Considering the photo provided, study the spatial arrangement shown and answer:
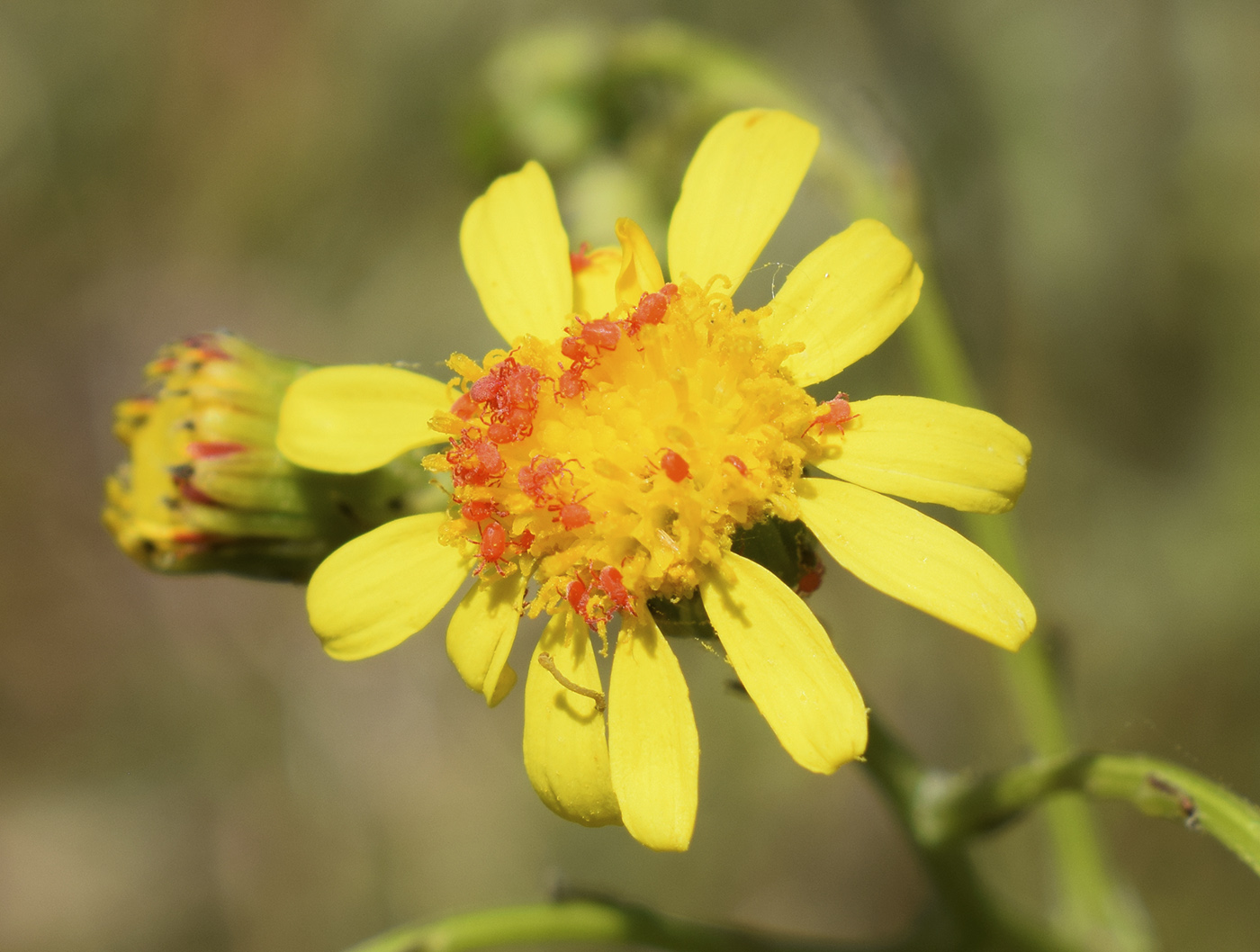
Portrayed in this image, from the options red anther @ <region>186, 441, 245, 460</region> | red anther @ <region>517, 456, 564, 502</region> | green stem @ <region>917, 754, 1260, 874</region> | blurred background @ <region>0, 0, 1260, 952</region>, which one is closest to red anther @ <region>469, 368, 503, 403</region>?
red anther @ <region>517, 456, 564, 502</region>

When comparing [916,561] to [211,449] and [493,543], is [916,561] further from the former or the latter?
[211,449]

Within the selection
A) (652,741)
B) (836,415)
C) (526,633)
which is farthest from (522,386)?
(526,633)

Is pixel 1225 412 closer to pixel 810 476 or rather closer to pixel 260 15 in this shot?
pixel 810 476

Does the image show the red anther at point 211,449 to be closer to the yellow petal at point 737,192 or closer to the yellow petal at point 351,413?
the yellow petal at point 351,413

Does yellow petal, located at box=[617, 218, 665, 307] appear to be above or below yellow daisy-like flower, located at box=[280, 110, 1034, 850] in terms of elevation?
above

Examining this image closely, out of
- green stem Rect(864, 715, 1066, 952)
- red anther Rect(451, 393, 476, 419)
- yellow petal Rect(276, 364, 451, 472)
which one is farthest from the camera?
green stem Rect(864, 715, 1066, 952)

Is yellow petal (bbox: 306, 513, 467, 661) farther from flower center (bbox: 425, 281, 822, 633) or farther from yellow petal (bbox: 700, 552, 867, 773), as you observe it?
yellow petal (bbox: 700, 552, 867, 773)

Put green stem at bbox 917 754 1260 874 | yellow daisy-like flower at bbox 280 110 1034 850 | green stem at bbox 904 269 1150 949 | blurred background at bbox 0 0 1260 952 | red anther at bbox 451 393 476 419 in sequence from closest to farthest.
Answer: green stem at bbox 917 754 1260 874 < yellow daisy-like flower at bbox 280 110 1034 850 < red anther at bbox 451 393 476 419 < green stem at bbox 904 269 1150 949 < blurred background at bbox 0 0 1260 952

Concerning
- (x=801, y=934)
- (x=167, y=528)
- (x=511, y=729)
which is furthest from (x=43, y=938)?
(x=167, y=528)
